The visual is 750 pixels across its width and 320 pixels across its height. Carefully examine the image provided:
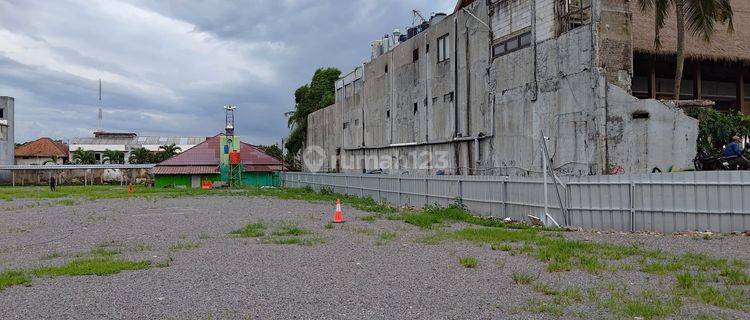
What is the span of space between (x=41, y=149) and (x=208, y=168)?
41.3 m

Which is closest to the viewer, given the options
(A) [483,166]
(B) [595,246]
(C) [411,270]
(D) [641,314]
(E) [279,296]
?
(D) [641,314]

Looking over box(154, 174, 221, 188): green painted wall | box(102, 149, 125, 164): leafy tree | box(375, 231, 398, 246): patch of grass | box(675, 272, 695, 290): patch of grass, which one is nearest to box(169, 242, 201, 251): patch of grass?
box(375, 231, 398, 246): patch of grass

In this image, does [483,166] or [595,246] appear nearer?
[595,246]

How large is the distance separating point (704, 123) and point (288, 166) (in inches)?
1736

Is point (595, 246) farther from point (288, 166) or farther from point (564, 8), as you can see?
point (288, 166)

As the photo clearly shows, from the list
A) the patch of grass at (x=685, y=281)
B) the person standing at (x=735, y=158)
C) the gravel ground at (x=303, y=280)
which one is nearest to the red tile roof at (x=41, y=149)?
the gravel ground at (x=303, y=280)

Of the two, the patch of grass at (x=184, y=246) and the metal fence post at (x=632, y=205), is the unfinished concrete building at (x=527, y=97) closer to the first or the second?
the metal fence post at (x=632, y=205)

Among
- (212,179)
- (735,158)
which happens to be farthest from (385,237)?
(212,179)

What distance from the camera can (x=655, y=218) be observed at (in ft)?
42.9

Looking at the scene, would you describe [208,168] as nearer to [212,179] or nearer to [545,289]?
Result: [212,179]

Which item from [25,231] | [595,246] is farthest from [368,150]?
[595,246]

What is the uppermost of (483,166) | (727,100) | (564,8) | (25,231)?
(564,8)

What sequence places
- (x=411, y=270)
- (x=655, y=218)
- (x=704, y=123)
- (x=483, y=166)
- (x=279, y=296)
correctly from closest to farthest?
(x=279, y=296)
(x=411, y=270)
(x=655, y=218)
(x=704, y=123)
(x=483, y=166)

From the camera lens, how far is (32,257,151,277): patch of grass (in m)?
8.49
